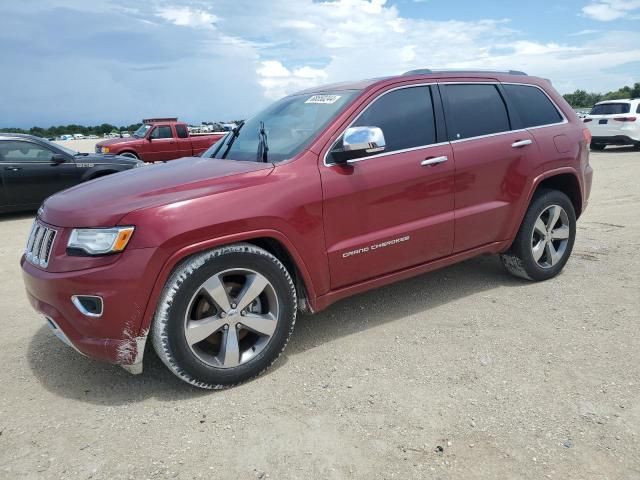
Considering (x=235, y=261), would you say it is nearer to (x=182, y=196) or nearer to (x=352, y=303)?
(x=182, y=196)

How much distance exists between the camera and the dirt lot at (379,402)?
243 cm

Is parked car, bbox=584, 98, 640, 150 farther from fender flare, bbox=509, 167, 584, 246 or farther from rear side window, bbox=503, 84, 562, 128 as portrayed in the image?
fender flare, bbox=509, 167, 584, 246

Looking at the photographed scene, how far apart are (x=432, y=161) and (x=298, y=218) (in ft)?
3.84

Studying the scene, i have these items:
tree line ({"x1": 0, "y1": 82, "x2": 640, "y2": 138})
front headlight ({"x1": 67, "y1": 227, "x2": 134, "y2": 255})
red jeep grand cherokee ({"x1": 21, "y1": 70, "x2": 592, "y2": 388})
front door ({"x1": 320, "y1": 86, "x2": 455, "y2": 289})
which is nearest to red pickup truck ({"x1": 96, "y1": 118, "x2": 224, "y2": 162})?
red jeep grand cherokee ({"x1": 21, "y1": 70, "x2": 592, "y2": 388})

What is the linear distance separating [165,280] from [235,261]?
0.40 m

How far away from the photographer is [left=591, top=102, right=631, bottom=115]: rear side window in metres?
15.8

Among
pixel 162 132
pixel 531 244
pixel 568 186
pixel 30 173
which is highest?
pixel 162 132

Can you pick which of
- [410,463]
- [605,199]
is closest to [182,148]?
[605,199]

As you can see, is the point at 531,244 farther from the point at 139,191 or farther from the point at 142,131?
the point at 142,131

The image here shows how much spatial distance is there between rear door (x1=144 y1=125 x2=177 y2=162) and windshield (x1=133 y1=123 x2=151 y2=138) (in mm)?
237

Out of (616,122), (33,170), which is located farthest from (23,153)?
(616,122)

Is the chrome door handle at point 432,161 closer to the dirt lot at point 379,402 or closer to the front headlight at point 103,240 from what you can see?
the dirt lot at point 379,402

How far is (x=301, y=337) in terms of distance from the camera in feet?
12.3

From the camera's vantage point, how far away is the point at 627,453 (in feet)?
7.81
